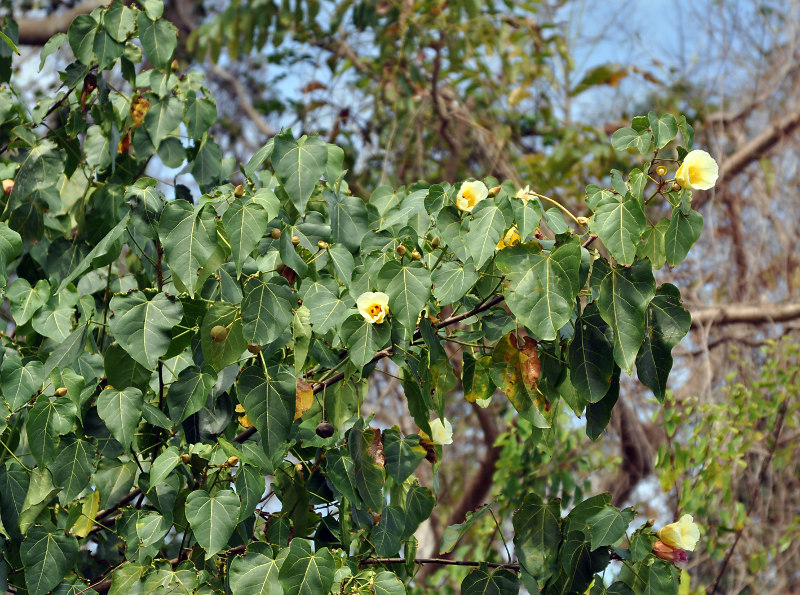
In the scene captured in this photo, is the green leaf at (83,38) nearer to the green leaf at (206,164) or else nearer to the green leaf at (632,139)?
the green leaf at (206,164)

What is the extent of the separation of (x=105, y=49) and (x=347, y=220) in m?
0.63

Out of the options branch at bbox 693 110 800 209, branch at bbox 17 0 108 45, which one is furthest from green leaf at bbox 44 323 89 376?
branch at bbox 17 0 108 45

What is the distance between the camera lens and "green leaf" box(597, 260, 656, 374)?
125 cm

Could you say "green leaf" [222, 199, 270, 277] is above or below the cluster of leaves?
above

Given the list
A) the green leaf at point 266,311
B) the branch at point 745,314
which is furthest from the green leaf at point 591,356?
the branch at point 745,314

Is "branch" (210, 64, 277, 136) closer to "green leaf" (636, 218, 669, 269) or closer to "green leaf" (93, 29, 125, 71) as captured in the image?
"green leaf" (93, 29, 125, 71)

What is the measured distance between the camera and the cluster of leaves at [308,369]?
130 cm

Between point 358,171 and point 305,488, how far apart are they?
2.96 metres

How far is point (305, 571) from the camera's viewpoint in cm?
130

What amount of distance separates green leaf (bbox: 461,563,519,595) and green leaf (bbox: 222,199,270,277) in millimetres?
625

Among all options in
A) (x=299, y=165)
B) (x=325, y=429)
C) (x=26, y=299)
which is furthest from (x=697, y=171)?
(x=26, y=299)

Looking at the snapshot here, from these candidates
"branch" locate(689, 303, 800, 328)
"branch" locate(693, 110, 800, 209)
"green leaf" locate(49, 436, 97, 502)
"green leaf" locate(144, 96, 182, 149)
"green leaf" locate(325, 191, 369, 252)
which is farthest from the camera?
"branch" locate(693, 110, 800, 209)

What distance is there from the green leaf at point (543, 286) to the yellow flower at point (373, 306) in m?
0.17

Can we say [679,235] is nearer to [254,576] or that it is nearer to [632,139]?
[632,139]
